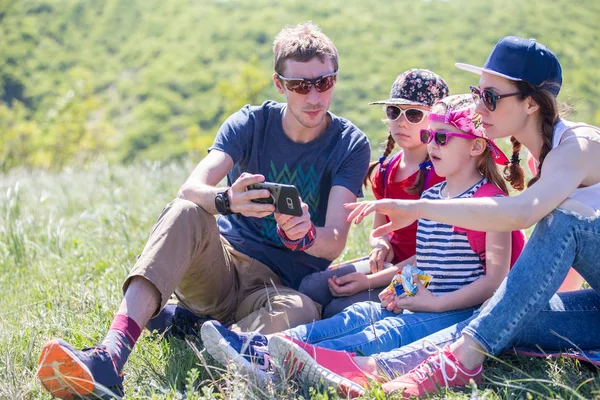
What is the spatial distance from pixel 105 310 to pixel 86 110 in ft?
130

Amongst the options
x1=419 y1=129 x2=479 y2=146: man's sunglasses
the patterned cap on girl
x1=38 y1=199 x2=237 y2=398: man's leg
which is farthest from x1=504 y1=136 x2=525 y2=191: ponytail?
x1=38 y1=199 x2=237 y2=398: man's leg

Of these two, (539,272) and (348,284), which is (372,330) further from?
(539,272)

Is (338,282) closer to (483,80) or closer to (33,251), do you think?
(483,80)

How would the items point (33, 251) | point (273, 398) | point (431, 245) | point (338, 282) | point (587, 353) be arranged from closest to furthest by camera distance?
point (273, 398) < point (587, 353) < point (431, 245) < point (338, 282) < point (33, 251)

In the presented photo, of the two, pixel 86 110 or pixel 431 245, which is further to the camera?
pixel 86 110

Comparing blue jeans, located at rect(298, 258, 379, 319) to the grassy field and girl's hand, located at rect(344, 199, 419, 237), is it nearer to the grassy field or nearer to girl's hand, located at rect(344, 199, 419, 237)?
the grassy field

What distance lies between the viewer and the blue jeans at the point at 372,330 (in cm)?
299

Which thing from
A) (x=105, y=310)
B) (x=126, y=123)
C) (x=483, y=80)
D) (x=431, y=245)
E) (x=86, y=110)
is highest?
(x=483, y=80)

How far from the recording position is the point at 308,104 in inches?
145

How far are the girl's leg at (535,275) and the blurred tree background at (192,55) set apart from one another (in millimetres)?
34475

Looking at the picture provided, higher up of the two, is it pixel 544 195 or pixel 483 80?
pixel 483 80

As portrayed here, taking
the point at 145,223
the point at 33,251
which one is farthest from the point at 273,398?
the point at 145,223

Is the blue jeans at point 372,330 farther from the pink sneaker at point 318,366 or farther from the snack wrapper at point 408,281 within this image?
the pink sneaker at point 318,366

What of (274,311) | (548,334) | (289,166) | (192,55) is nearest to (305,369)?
(274,311)
